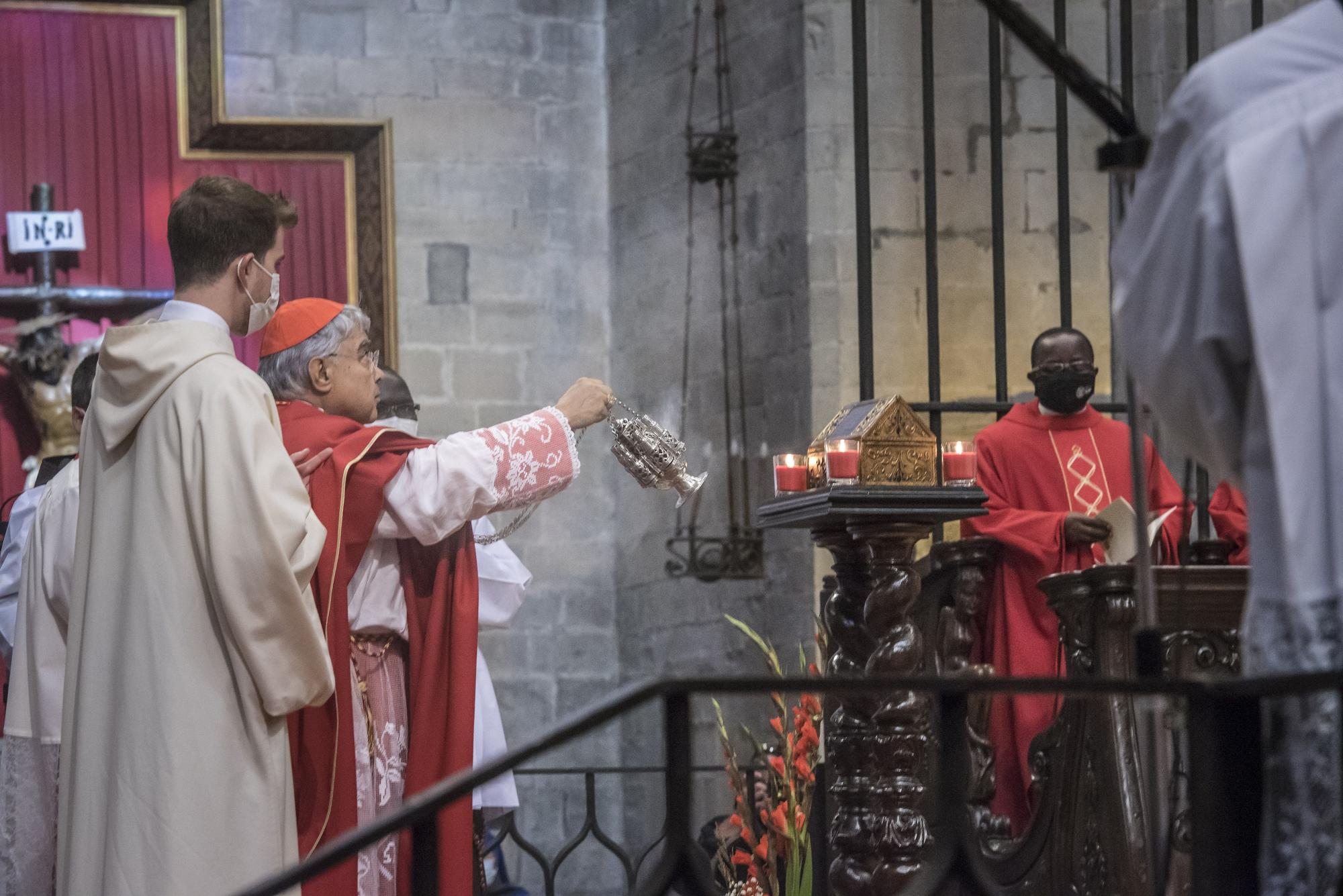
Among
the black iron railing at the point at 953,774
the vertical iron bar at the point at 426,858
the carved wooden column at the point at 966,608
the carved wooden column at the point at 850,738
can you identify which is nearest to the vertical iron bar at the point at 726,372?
the carved wooden column at the point at 966,608

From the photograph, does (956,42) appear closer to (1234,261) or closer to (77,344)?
(77,344)

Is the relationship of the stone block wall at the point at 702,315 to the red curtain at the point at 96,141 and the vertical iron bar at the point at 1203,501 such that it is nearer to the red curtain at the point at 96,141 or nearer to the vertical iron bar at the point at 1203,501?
the red curtain at the point at 96,141

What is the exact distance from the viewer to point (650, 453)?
3.57 metres

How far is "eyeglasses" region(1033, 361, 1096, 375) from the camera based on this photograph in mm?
5754

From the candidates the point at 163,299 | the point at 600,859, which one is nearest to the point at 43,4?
the point at 163,299

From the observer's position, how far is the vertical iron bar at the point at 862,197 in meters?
4.12

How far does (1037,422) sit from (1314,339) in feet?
14.3

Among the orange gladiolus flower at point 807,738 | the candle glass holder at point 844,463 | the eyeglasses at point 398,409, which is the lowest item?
the orange gladiolus flower at point 807,738

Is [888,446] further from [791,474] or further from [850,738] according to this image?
[850,738]

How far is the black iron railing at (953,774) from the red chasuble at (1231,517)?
141 inches

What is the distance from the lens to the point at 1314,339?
1708 millimetres

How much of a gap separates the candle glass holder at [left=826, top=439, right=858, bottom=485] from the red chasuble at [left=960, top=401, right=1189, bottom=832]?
4.41 feet

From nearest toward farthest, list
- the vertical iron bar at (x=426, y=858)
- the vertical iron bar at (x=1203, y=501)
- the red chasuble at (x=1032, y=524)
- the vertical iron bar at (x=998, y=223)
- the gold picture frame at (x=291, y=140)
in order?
the vertical iron bar at (x=426, y=858), the vertical iron bar at (x=998, y=223), the vertical iron bar at (x=1203, y=501), the red chasuble at (x=1032, y=524), the gold picture frame at (x=291, y=140)

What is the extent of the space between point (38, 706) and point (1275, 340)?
3046 millimetres
